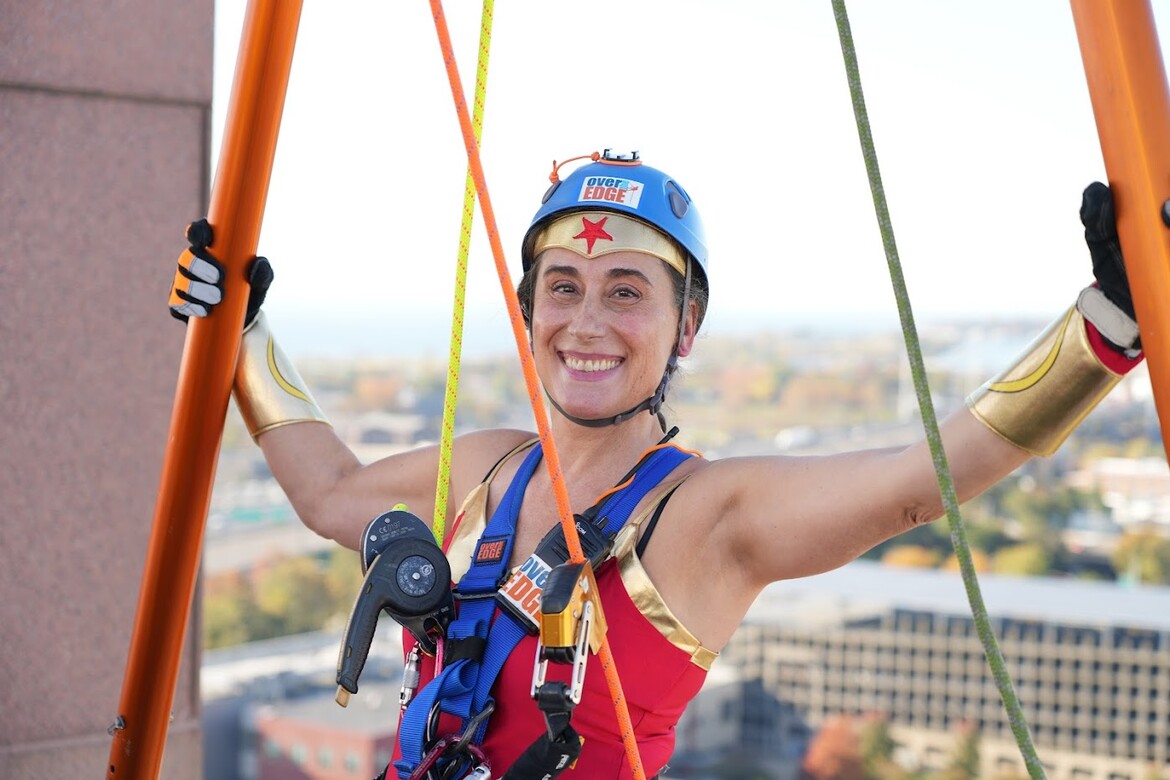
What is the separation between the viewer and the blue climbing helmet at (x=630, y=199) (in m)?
2.37

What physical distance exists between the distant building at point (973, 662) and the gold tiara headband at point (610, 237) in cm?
2412

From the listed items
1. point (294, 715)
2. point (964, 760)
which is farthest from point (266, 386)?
point (964, 760)

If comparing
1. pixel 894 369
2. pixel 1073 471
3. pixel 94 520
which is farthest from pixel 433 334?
pixel 94 520

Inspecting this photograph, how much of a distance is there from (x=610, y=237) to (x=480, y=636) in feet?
2.54

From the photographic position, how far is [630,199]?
93.1 inches

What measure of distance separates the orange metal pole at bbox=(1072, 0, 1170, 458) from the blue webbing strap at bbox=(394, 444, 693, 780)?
0.94m

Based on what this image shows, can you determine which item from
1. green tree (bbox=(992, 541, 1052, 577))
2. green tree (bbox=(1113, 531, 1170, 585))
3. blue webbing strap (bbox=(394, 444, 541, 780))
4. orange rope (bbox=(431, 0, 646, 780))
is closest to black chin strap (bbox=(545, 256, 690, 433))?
blue webbing strap (bbox=(394, 444, 541, 780))

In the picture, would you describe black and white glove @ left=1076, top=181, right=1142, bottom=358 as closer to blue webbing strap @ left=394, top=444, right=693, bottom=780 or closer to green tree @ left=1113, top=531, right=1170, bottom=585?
blue webbing strap @ left=394, top=444, right=693, bottom=780

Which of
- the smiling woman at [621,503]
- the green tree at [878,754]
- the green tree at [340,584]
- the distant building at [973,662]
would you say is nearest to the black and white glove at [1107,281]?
the smiling woman at [621,503]

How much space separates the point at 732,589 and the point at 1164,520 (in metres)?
44.5

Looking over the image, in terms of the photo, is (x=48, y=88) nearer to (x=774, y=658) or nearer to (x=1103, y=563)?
(x=774, y=658)

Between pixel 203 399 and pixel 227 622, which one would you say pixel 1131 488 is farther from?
pixel 203 399

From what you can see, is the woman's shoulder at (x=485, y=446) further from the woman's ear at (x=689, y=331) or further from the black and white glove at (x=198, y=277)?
the black and white glove at (x=198, y=277)

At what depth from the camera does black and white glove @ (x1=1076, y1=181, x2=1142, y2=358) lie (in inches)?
64.9
